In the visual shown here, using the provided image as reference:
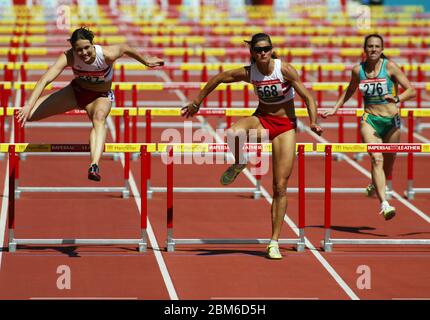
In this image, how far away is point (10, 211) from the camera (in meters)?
14.6

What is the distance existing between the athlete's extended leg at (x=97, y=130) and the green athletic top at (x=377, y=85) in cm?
308

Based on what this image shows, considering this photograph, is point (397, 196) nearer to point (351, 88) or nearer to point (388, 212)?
point (351, 88)

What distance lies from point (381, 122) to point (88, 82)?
11.2 ft

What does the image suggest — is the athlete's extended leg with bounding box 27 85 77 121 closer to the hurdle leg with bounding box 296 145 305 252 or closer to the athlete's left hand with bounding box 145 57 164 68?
the athlete's left hand with bounding box 145 57 164 68

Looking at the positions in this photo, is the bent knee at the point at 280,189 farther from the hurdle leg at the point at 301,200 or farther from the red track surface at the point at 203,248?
the red track surface at the point at 203,248

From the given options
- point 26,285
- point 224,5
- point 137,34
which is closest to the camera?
point 26,285

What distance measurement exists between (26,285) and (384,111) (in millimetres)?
4801

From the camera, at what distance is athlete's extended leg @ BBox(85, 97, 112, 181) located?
13.9 meters

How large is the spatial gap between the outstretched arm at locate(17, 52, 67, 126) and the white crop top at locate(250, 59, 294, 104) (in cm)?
178

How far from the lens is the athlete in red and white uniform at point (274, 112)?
1416cm

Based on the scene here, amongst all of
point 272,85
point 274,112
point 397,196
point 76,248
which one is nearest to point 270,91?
point 272,85

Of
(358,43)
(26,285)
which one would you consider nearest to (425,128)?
(358,43)

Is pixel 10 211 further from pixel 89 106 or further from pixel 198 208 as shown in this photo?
pixel 198 208

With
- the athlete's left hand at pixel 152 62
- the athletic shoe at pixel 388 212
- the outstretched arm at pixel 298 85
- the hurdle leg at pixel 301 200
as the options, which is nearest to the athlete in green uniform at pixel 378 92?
the athletic shoe at pixel 388 212
